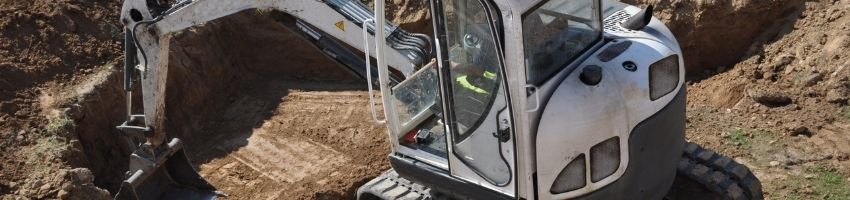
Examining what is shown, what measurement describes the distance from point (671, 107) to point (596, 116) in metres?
0.73

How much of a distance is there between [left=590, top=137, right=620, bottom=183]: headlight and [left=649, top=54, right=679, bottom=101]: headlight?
0.40 m

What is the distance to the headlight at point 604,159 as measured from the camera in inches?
213

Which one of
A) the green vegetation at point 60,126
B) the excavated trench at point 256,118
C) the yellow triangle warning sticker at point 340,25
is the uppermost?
the yellow triangle warning sticker at point 340,25

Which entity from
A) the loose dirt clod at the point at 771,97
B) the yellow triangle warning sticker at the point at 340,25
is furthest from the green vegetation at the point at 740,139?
the yellow triangle warning sticker at the point at 340,25

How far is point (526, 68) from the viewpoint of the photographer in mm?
5160

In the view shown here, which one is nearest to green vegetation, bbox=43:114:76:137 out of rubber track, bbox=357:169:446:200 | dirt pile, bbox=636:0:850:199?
rubber track, bbox=357:169:446:200

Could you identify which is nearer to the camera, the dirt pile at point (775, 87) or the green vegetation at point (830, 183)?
the green vegetation at point (830, 183)

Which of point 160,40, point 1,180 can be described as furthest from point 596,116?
point 1,180

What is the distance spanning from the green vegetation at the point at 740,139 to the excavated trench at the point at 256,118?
3.41 m

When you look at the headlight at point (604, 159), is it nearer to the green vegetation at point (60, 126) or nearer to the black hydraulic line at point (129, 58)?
the black hydraulic line at point (129, 58)

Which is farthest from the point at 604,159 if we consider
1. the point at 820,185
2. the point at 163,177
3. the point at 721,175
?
the point at 163,177

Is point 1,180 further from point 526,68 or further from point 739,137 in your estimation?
point 739,137

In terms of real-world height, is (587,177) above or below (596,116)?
below

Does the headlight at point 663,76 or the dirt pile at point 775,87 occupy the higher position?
the headlight at point 663,76
